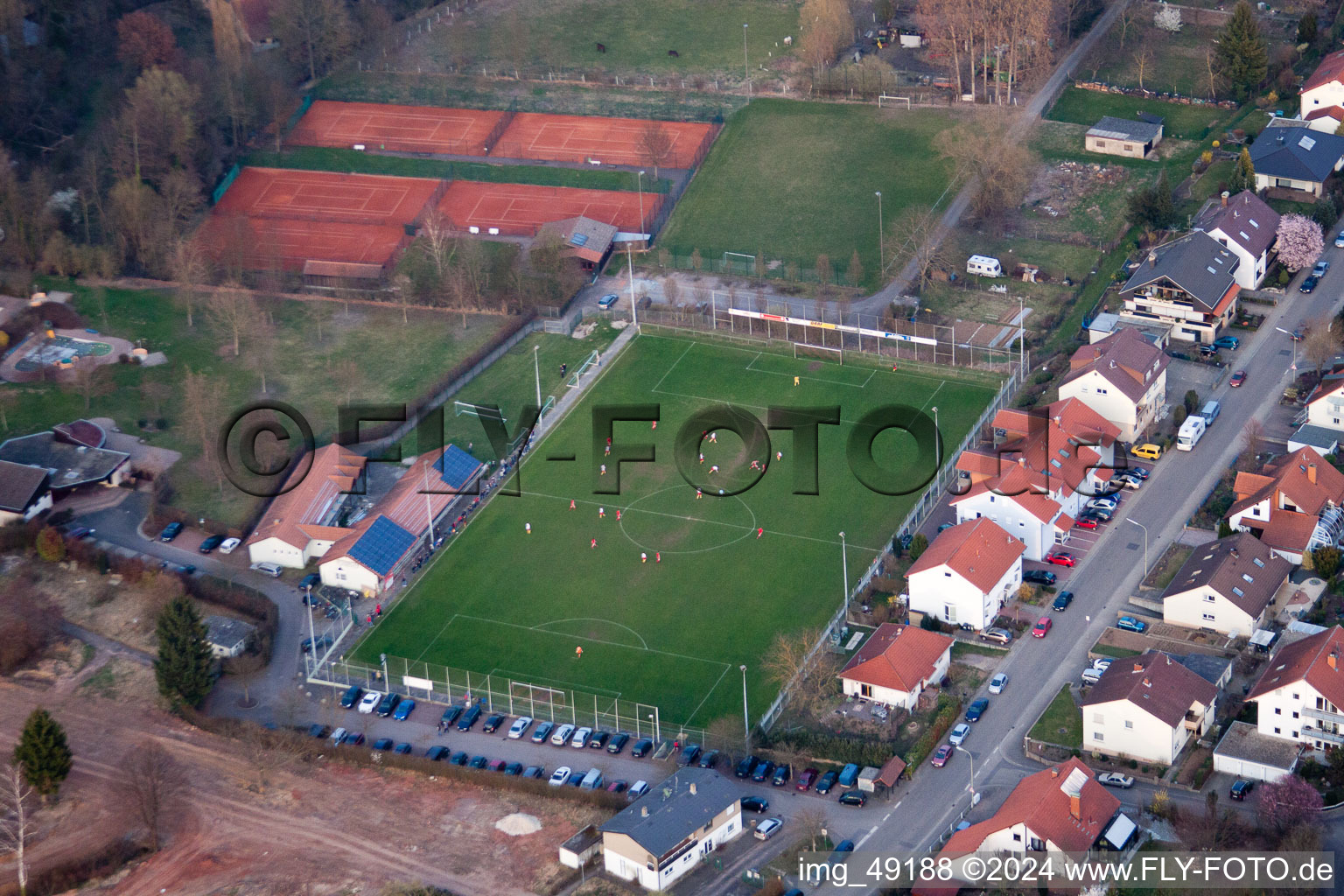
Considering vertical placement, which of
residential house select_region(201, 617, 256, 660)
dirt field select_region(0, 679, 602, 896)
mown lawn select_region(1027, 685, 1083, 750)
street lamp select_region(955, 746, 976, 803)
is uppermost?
residential house select_region(201, 617, 256, 660)

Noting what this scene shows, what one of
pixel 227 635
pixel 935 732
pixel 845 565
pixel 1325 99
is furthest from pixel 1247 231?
pixel 227 635

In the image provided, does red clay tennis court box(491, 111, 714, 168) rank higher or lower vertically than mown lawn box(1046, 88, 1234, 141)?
lower

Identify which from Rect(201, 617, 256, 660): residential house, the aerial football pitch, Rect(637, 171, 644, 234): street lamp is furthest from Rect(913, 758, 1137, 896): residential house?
Rect(637, 171, 644, 234): street lamp

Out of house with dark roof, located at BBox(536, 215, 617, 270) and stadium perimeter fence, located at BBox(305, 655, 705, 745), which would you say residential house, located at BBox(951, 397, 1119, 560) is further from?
house with dark roof, located at BBox(536, 215, 617, 270)

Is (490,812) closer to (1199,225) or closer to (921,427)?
(921,427)

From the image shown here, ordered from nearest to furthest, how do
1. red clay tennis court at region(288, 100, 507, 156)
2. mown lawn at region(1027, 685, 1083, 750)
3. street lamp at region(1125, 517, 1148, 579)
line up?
mown lawn at region(1027, 685, 1083, 750)
street lamp at region(1125, 517, 1148, 579)
red clay tennis court at region(288, 100, 507, 156)

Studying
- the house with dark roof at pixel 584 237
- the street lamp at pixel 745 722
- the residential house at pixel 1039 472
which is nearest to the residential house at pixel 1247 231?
the residential house at pixel 1039 472

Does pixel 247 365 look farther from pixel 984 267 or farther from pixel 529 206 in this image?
pixel 984 267

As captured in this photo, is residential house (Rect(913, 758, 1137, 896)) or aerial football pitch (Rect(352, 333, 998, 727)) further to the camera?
aerial football pitch (Rect(352, 333, 998, 727))

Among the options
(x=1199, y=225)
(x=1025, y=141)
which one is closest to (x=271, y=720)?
(x=1199, y=225)
